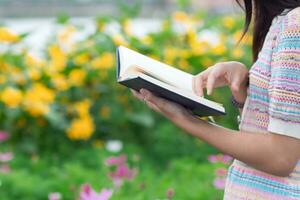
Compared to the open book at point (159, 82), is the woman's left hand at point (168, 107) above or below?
below

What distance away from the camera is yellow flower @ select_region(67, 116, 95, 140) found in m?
3.94

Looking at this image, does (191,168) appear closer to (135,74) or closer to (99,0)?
(135,74)

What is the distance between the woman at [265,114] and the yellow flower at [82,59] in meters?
2.32

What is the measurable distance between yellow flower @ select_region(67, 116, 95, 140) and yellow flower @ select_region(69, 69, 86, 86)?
21cm

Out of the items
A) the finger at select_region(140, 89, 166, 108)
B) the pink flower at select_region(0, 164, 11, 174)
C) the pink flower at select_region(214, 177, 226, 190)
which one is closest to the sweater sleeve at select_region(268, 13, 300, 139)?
the finger at select_region(140, 89, 166, 108)

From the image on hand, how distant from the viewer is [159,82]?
5.58ft

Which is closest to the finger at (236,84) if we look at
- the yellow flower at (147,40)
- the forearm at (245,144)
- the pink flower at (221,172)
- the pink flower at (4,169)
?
the forearm at (245,144)

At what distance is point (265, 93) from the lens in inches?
69.8

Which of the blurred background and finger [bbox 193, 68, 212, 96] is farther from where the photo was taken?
the blurred background

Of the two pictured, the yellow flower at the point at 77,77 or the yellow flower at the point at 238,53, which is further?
the yellow flower at the point at 238,53

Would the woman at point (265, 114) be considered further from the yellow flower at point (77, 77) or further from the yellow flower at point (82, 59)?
the yellow flower at point (82, 59)

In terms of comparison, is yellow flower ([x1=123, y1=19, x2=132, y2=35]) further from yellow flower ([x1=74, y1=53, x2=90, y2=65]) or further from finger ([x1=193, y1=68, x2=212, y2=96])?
finger ([x1=193, y1=68, x2=212, y2=96])

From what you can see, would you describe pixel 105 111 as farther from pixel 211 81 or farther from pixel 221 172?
pixel 211 81

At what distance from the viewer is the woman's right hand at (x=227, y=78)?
1.87 metres
